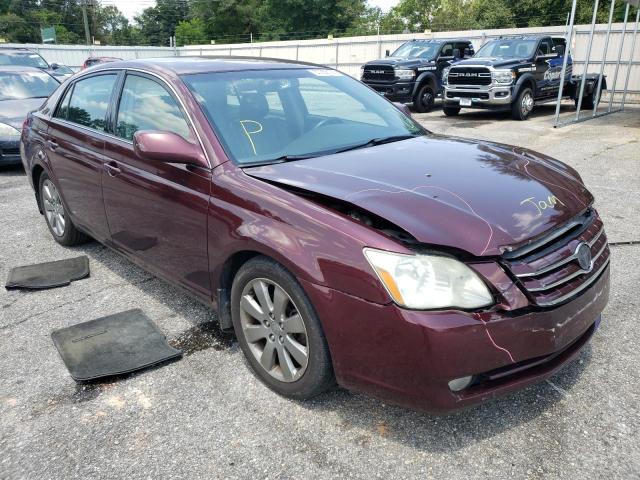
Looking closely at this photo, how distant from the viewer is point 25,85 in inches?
395

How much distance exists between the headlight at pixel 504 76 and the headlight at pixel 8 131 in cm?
1042

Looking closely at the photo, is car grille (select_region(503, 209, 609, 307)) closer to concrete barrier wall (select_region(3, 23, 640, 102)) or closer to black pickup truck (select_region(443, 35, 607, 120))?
black pickup truck (select_region(443, 35, 607, 120))

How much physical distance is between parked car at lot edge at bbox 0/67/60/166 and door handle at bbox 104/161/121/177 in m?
5.77

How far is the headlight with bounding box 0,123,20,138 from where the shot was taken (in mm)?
8523

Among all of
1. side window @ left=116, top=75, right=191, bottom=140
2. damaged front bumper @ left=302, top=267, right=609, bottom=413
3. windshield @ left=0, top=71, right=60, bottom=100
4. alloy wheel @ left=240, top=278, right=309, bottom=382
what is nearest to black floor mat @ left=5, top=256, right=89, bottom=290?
side window @ left=116, top=75, right=191, bottom=140

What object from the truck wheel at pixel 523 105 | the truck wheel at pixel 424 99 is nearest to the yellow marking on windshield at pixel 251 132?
the truck wheel at pixel 523 105

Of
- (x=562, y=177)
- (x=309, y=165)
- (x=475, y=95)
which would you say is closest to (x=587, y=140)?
(x=475, y=95)

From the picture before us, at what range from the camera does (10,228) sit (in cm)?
590

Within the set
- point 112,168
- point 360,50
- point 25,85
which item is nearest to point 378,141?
point 112,168

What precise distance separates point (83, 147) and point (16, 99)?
263 inches

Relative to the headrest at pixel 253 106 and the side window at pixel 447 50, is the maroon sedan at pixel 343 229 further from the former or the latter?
the side window at pixel 447 50

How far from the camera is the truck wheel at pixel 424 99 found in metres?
15.7

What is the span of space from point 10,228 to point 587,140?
10.0m

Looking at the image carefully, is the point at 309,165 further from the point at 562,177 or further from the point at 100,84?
the point at 100,84
